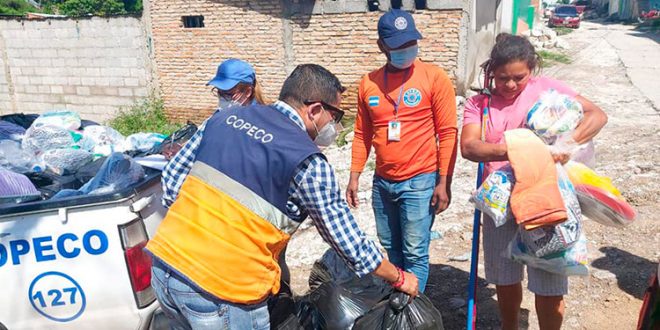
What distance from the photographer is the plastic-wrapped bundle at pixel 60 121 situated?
11.8ft

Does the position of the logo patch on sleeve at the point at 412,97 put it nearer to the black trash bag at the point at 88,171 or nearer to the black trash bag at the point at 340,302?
the black trash bag at the point at 340,302

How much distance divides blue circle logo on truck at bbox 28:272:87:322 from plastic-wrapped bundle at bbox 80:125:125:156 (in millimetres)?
1339

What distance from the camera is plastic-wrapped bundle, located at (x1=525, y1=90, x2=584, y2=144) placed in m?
2.32

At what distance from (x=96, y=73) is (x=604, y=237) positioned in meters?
10.8

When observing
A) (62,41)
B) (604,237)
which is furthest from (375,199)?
(62,41)

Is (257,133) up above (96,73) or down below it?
above

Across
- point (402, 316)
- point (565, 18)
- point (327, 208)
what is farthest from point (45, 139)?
point (565, 18)

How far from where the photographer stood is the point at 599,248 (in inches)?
160

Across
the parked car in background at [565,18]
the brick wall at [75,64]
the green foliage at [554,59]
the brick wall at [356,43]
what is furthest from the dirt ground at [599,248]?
the parked car in background at [565,18]

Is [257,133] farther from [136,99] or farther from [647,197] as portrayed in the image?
[136,99]

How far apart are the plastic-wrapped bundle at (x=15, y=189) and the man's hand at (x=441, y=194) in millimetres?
2098

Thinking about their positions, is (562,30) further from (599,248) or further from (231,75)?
(231,75)

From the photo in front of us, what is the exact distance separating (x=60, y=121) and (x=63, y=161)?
0.63 m

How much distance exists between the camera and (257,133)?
1.78m
